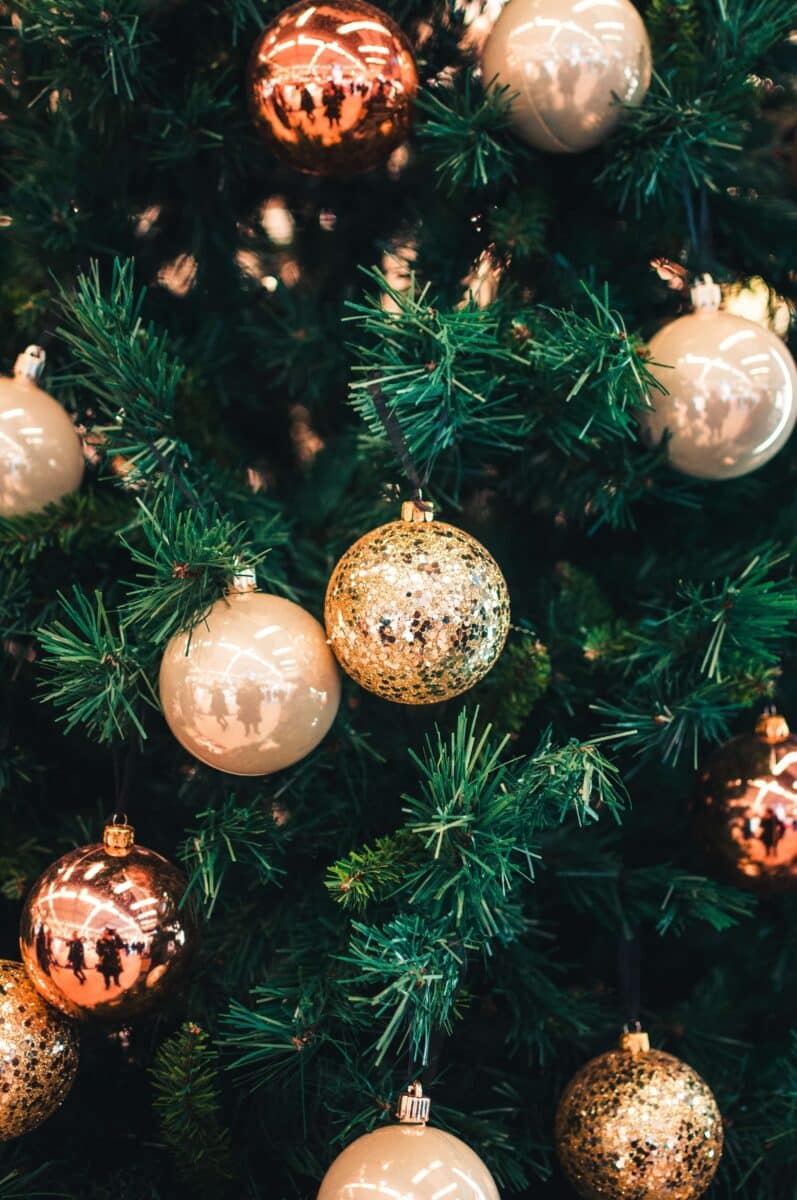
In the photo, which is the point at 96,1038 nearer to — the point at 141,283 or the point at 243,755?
the point at 243,755

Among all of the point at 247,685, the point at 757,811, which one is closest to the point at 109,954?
the point at 247,685

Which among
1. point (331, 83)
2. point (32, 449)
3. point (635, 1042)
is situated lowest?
point (635, 1042)

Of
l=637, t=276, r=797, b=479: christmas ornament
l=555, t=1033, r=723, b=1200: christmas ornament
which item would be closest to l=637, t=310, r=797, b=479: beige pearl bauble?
l=637, t=276, r=797, b=479: christmas ornament

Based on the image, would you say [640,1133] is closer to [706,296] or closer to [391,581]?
[391,581]

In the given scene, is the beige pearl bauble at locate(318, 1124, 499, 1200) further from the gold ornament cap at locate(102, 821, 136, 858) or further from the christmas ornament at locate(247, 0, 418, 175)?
the christmas ornament at locate(247, 0, 418, 175)

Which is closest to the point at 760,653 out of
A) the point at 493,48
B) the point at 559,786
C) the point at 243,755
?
the point at 559,786

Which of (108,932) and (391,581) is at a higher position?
(391,581)

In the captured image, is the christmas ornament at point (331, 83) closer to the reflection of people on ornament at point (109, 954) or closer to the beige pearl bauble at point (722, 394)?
the beige pearl bauble at point (722, 394)

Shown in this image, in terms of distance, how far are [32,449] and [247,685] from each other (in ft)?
0.71

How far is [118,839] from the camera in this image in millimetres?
580

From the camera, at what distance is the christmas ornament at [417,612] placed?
20.2 inches

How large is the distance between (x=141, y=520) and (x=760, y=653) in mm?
350

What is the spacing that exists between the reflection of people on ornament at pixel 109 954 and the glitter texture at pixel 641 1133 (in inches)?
11.1

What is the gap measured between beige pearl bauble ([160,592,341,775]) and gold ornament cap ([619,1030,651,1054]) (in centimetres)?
28
